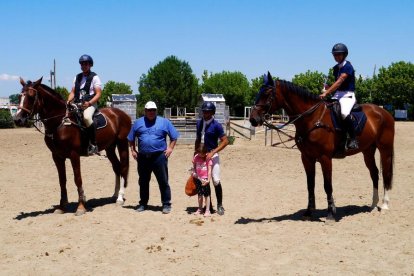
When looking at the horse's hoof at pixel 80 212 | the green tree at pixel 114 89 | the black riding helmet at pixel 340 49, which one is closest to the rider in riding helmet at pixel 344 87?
the black riding helmet at pixel 340 49

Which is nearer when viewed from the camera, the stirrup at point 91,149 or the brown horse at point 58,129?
the brown horse at point 58,129

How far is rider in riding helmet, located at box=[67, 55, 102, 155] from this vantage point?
818cm

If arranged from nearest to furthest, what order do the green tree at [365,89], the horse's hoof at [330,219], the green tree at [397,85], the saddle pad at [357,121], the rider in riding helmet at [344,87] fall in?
1. the horse's hoof at [330,219]
2. the rider in riding helmet at [344,87]
3. the saddle pad at [357,121]
4. the green tree at [397,85]
5. the green tree at [365,89]

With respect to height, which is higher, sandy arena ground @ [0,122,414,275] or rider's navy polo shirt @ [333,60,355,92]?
rider's navy polo shirt @ [333,60,355,92]

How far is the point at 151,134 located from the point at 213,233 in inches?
89.0

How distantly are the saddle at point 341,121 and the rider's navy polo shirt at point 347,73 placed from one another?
0.28 metres

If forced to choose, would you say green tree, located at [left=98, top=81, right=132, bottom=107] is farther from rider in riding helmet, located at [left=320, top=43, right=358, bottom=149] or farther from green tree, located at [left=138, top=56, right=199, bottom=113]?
rider in riding helmet, located at [left=320, top=43, right=358, bottom=149]

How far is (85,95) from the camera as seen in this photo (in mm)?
8352

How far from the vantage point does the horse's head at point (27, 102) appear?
750 cm

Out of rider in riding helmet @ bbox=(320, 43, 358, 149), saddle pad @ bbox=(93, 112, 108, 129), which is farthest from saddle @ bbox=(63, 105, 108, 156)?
rider in riding helmet @ bbox=(320, 43, 358, 149)

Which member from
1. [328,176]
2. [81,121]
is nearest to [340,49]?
[328,176]

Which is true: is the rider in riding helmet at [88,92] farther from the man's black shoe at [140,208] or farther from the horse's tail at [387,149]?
the horse's tail at [387,149]

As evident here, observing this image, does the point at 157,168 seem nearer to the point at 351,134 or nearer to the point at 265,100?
the point at 265,100

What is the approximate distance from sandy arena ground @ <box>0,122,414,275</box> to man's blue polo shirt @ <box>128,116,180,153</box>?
1177mm
